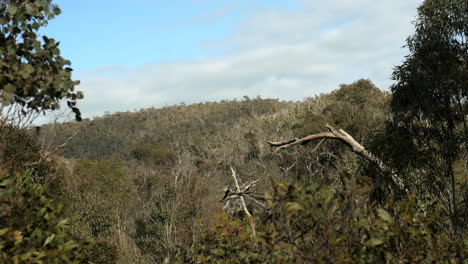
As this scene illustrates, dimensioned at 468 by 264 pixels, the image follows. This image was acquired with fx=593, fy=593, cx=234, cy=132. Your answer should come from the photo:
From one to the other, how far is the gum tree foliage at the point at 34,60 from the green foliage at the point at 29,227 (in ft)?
2.72

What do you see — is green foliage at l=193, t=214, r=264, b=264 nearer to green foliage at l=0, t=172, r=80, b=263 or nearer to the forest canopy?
the forest canopy

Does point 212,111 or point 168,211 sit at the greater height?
point 212,111

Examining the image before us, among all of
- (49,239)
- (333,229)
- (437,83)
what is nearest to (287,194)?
(333,229)

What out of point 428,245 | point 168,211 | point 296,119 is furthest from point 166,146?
point 428,245

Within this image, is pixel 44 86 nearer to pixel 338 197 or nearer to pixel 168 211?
pixel 338 197

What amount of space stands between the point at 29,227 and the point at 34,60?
1.62m

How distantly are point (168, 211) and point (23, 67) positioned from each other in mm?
32290

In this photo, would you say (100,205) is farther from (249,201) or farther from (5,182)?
(5,182)

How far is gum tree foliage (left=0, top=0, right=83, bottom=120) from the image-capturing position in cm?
534

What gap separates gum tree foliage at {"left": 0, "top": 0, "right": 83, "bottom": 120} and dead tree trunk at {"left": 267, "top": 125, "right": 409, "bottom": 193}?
6752mm

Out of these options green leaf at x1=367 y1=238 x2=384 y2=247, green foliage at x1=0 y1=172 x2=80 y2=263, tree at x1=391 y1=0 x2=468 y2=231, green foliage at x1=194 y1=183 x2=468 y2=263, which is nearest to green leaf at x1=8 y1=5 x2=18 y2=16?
green foliage at x1=0 y1=172 x2=80 y2=263

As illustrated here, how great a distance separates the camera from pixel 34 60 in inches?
215

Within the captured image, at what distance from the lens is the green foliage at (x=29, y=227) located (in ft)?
17.7

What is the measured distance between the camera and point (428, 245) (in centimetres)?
609
